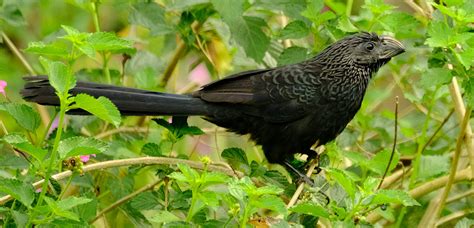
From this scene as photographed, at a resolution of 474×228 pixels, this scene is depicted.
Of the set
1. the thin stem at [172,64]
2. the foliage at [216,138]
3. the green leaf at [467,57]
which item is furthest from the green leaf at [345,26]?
the thin stem at [172,64]

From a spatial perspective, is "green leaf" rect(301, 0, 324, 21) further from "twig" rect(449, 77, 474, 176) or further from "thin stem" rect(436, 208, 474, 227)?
"thin stem" rect(436, 208, 474, 227)

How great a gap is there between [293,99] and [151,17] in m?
0.66

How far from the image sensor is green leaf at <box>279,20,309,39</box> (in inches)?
126

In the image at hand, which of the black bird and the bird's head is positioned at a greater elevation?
the bird's head

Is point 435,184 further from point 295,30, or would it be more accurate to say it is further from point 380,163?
point 295,30

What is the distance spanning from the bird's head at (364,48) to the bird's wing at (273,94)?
0.46 feet

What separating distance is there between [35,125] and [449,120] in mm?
1854

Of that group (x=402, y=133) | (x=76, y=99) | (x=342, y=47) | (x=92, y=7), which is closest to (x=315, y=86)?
(x=342, y=47)

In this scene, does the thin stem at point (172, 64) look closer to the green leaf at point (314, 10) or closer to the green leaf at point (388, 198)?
the green leaf at point (314, 10)

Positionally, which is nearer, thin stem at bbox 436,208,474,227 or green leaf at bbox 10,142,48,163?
green leaf at bbox 10,142,48,163

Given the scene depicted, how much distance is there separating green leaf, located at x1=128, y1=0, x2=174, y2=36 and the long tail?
0.40 metres

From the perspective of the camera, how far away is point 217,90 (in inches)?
129

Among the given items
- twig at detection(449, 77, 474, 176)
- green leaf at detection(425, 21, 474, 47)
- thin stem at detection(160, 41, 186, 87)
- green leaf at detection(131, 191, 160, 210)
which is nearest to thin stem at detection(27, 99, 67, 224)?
green leaf at detection(131, 191, 160, 210)

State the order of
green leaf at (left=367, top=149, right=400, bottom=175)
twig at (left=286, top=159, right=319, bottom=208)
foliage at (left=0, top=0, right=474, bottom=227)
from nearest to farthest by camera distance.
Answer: foliage at (left=0, top=0, right=474, bottom=227) < twig at (left=286, top=159, right=319, bottom=208) < green leaf at (left=367, top=149, right=400, bottom=175)
